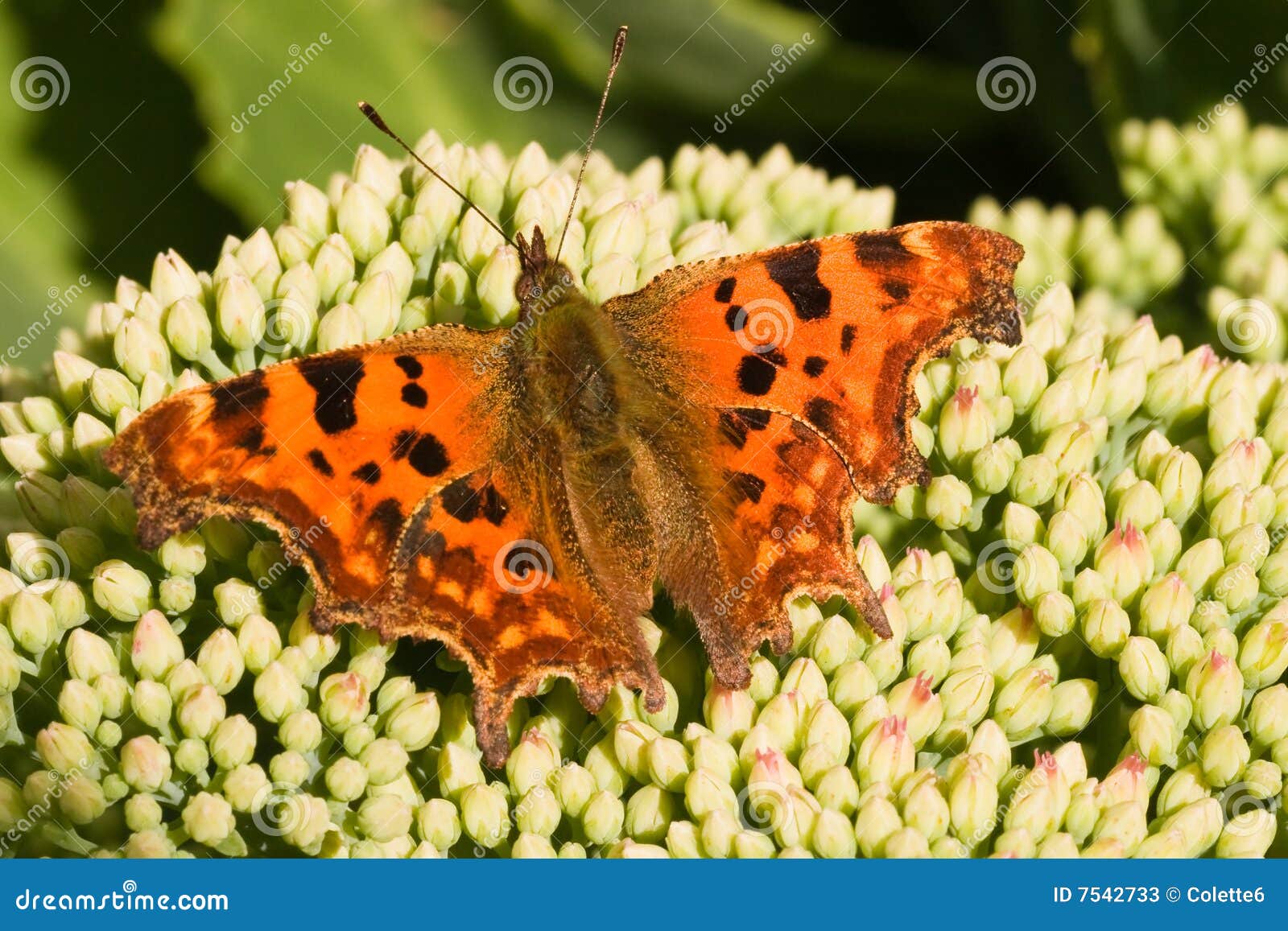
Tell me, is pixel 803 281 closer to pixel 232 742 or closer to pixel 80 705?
pixel 232 742

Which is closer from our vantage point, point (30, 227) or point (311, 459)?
point (311, 459)

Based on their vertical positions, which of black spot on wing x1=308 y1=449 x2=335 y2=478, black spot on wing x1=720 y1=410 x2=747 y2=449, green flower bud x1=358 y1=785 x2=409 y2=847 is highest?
black spot on wing x1=720 y1=410 x2=747 y2=449

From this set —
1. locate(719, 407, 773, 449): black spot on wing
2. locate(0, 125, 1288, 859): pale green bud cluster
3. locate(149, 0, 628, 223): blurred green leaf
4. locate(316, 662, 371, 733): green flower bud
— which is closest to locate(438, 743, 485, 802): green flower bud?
locate(0, 125, 1288, 859): pale green bud cluster

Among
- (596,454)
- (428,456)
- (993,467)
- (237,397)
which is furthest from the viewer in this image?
(993,467)

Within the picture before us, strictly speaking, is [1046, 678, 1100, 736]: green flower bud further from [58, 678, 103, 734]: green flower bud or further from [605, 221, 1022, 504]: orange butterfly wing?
[58, 678, 103, 734]: green flower bud

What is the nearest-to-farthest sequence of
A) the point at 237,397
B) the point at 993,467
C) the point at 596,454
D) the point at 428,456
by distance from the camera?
the point at 237,397 < the point at 428,456 < the point at 596,454 < the point at 993,467

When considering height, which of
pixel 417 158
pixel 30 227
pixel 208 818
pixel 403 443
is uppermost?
pixel 30 227

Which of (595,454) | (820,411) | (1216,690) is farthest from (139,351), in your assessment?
(1216,690)
